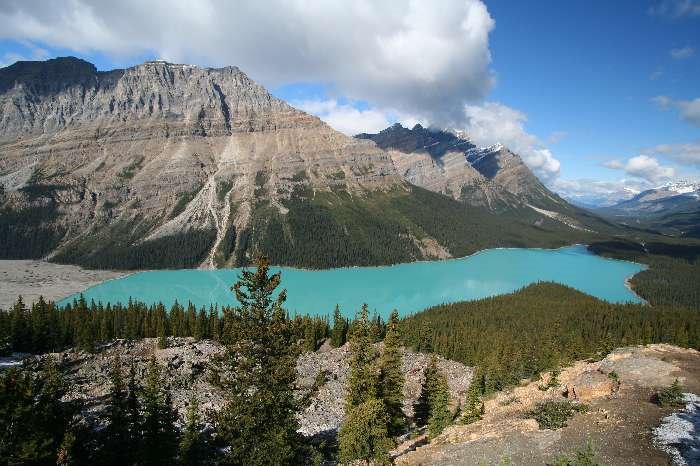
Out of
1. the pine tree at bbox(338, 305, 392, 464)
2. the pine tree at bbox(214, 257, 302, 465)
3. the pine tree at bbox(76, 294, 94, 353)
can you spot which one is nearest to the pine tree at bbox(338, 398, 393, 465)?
the pine tree at bbox(338, 305, 392, 464)

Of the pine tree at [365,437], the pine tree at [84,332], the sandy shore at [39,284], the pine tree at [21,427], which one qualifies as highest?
the pine tree at [21,427]

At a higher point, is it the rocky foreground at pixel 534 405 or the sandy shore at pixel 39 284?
the rocky foreground at pixel 534 405

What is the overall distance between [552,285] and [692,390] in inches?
5171

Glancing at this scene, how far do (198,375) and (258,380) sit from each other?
156 ft

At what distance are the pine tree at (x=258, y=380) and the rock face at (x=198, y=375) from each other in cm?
2722

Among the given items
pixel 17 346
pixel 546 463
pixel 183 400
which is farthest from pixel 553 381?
pixel 17 346

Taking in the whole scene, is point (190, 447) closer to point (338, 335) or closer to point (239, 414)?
point (239, 414)

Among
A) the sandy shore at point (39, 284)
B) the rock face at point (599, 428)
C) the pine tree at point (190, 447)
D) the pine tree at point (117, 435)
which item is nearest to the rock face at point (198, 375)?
the pine tree at point (190, 447)

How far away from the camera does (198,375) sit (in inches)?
2539

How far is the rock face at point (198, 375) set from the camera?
179ft

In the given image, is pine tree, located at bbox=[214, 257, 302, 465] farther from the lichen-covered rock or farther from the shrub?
the lichen-covered rock

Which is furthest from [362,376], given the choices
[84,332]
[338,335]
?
[84,332]

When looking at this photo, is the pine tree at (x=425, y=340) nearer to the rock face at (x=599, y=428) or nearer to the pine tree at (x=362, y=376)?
the rock face at (x=599, y=428)

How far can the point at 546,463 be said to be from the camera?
25453 mm
